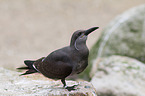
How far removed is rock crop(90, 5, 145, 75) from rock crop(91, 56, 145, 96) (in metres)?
1.13

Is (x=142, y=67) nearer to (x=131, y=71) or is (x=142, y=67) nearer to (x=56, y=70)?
(x=131, y=71)

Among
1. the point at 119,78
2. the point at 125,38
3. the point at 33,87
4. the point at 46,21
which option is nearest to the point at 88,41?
the point at 46,21

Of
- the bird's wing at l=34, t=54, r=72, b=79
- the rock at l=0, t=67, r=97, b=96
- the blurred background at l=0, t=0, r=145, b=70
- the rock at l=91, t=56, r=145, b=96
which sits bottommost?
the rock at l=91, t=56, r=145, b=96

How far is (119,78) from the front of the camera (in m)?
5.91

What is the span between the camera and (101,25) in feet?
54.9

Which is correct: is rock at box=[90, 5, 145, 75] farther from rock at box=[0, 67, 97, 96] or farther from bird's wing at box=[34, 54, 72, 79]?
bird's wing at box=[34, 54, 72, 79]

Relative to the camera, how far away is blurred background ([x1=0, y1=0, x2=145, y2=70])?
14641mm

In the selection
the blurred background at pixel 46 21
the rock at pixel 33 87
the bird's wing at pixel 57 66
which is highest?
the blurred background at pixel 46 21

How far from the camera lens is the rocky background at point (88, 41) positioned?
4426mm

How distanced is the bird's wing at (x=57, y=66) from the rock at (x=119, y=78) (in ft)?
7.77

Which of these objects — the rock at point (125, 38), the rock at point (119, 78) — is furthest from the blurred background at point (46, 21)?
the rock at point (119, 78)

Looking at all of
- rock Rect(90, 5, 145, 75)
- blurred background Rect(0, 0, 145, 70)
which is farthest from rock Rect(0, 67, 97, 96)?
blurred background Rect(0, 0, 145, 70)

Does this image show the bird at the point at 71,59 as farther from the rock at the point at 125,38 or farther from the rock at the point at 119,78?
the rock at the point at 125,38

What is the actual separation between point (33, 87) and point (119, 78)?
104 inches
